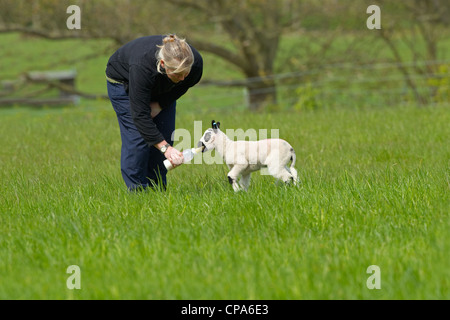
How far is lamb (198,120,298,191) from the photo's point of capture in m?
5.02

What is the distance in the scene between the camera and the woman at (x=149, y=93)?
A: 4.84 m

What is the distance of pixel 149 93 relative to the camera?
5168mm

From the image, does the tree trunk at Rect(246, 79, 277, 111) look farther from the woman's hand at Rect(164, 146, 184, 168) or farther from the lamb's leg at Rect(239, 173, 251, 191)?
the woman's hand at Rect(164, 146, 184, 168)

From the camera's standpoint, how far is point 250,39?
1742 centimetres

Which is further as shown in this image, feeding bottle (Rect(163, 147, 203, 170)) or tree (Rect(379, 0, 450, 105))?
tree (Rect(379, 0, 450, 105))

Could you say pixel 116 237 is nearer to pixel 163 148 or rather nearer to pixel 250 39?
pixel 163 148

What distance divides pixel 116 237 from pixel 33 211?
119 cm

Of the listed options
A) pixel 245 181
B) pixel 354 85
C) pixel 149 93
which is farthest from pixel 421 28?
pixel 149 93

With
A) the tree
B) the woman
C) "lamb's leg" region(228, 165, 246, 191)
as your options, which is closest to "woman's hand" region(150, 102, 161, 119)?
the woman

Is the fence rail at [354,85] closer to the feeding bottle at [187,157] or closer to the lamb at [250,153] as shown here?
the lamb at [250,153]

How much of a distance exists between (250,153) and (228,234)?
94cm

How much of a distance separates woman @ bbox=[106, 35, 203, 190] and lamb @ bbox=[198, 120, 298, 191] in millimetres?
368

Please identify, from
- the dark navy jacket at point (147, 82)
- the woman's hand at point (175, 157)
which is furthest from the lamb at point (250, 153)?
the dark navy jacket at point (147, 82)

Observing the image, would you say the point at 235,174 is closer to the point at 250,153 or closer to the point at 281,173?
the point at 250,153
